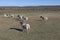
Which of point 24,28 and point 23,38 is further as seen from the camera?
point 24,28

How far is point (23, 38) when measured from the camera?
1374 centimetres

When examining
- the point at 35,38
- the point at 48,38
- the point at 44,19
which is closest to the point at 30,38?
the point at 35,38

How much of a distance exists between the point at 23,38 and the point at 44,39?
1698mm

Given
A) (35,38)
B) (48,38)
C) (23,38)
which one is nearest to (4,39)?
(23,38)

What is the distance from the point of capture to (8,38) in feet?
44.7

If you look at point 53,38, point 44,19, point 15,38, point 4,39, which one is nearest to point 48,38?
point 53,38

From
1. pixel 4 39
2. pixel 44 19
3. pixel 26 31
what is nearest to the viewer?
pixel 4 39

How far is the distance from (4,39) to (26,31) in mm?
3702

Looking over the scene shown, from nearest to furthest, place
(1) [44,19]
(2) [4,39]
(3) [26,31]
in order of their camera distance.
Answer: (2) [4,39] < (3) [26,31] < (1) [44,19]

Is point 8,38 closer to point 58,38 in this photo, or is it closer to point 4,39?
point 4,39

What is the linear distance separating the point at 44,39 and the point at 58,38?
118 centimetres

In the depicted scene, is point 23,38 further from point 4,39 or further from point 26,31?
point 26,31

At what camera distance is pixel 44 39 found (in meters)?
13.3

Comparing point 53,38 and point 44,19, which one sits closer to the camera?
point 53,38
